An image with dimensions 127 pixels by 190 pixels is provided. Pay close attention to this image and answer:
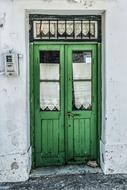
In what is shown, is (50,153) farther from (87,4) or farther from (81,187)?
(87,4)

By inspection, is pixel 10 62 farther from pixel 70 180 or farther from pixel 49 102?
pixel 70 180

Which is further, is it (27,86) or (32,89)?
(32,89)

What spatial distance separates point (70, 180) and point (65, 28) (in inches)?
117

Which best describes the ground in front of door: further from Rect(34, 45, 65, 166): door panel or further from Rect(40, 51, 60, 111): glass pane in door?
Rect(40, 51, 60, 111): glass pane in door

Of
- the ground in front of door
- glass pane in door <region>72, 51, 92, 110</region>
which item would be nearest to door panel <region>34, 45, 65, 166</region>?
glass pane in door <region>72, 51, 92, 110</region>

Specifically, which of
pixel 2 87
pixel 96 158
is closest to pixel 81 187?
pixel 96 158

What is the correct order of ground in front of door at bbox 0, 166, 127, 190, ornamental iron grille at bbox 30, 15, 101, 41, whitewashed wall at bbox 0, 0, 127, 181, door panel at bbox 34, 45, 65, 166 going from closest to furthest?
ground in front of door at bbox 0, 166, 127, 190, whitewashed wall at bbox 0, 0, 127, 181, ornamental iron grille at bbox 30, 15, 101, 41, door panel at bbox 34, 45, 65, 166

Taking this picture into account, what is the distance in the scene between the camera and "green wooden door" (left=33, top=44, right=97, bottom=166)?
324 inches

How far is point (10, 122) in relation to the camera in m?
7.68

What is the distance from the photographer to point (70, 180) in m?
7.73

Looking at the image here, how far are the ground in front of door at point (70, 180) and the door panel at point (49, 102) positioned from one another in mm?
420

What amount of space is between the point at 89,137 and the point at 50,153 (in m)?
0.87

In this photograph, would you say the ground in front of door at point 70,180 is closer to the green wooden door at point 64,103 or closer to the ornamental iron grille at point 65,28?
the green wooden door at point 64,103

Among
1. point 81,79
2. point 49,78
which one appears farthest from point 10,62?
point 81,79
